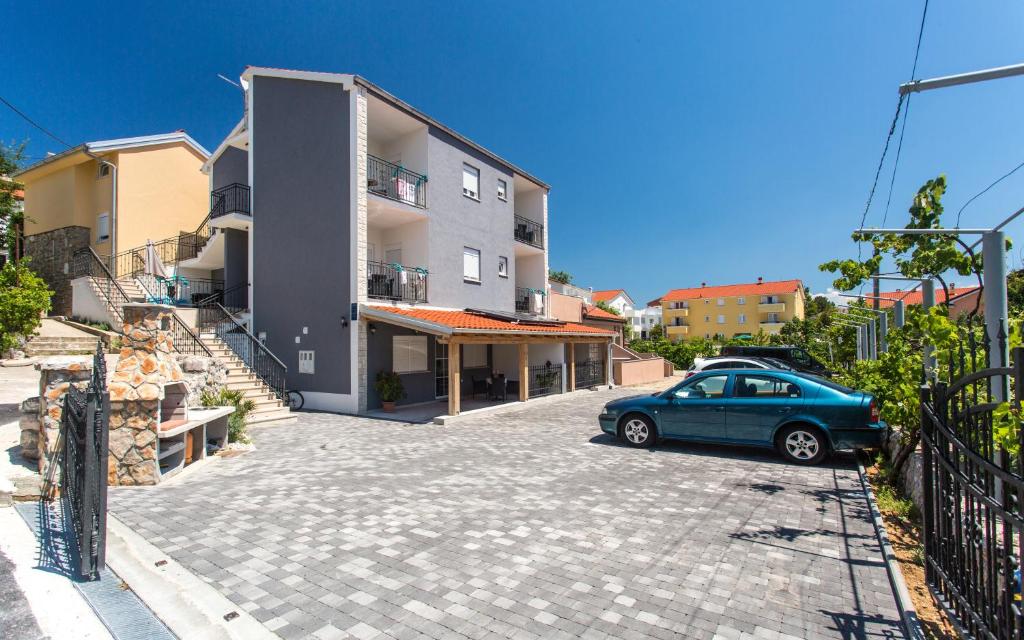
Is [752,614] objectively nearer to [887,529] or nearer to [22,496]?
[887,529]

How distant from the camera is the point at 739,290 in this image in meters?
72.9

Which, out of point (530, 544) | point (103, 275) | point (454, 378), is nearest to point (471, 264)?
point (454, 378)

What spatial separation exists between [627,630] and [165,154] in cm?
2574

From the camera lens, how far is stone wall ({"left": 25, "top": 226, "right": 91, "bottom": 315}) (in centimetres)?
1930

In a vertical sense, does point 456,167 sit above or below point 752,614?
above

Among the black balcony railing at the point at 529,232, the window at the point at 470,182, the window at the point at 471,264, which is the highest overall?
the window at the point at 470,182

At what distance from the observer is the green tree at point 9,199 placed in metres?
18.9

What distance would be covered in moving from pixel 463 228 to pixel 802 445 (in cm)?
1240

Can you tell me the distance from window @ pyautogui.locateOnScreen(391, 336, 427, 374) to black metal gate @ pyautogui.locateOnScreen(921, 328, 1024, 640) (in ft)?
41.8

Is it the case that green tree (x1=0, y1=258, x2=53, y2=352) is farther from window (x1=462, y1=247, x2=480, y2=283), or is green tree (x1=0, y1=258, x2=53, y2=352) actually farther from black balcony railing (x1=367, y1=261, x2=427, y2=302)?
window (x1=462, y1=247, x2=480, y2=283)

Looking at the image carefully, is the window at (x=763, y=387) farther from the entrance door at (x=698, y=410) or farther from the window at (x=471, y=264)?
the window at (x=471, y=264)

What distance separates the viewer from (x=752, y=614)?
3.55 meters

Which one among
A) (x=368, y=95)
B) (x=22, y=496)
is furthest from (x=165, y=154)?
(x=22, y=496)

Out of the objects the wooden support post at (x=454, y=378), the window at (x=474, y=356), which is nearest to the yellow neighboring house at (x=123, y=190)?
the window at (x=474, y=356)
